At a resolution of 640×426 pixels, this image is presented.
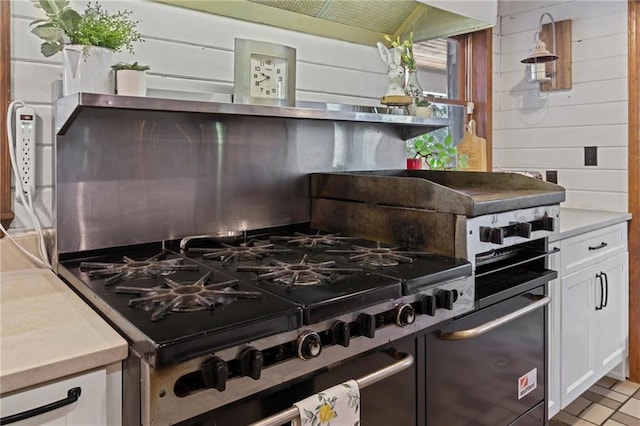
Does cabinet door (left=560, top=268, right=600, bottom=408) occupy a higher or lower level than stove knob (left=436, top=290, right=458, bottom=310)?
lower

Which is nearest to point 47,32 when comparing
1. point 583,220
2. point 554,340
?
point 554,340

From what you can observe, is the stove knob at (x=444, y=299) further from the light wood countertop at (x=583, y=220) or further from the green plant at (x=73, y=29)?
the green plant at (x=73, y=29)

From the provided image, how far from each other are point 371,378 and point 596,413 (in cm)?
191

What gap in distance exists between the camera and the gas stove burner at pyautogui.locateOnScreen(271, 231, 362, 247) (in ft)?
5.42

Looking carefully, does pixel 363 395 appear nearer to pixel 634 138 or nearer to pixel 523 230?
pixel 523 230

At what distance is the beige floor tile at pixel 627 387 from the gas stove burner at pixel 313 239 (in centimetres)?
199

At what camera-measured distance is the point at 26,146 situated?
1.44 m

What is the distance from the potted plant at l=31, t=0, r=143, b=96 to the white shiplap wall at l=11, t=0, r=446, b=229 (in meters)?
0.09

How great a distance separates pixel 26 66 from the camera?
4.80 feet

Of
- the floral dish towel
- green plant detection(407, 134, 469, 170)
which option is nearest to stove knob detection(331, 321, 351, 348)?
the floral dish towel

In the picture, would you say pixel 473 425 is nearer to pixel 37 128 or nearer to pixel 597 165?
pixel 37 128

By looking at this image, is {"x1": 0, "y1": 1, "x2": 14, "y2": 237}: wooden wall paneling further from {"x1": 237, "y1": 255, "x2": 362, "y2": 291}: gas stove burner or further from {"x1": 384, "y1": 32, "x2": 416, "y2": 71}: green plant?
{"x1": 384, "y1": 32, "x2": 416, "y2": 71}: green plant

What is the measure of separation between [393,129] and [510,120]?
1.34 metres

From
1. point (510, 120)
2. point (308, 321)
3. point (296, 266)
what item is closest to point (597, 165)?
point (510, 120)
